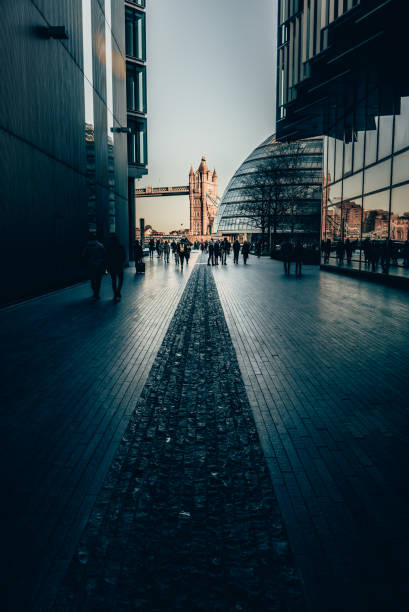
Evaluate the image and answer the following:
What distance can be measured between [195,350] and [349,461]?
3.72 m

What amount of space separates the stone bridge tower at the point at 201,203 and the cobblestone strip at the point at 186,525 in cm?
16186

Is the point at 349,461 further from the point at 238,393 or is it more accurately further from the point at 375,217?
the point at 375,217

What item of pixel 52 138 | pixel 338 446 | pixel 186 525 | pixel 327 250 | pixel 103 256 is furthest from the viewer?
pixel 327 250

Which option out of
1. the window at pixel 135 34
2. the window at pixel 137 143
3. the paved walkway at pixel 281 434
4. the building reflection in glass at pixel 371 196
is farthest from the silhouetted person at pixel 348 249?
the window at pixel 135 34

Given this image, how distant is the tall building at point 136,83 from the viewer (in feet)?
101

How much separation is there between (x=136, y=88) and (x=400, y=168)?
74.5ft

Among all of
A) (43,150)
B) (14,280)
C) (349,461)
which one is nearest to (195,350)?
(349,461)

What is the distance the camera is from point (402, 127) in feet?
52.2

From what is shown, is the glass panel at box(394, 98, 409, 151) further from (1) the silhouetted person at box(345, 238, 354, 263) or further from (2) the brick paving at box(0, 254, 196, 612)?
(2) the brick paving at box(0, 254, 196, 612)

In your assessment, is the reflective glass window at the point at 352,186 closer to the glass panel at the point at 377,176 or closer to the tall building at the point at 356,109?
the tall building at the point at 356,109

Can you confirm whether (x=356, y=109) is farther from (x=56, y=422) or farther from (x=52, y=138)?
(x=56, y=422)

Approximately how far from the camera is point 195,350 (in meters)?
6.84

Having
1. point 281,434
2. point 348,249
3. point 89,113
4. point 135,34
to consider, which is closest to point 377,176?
point 348,249

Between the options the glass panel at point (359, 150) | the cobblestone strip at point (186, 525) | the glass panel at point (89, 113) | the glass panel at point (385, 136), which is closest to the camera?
the cobblestone strip at point (186, 525)
